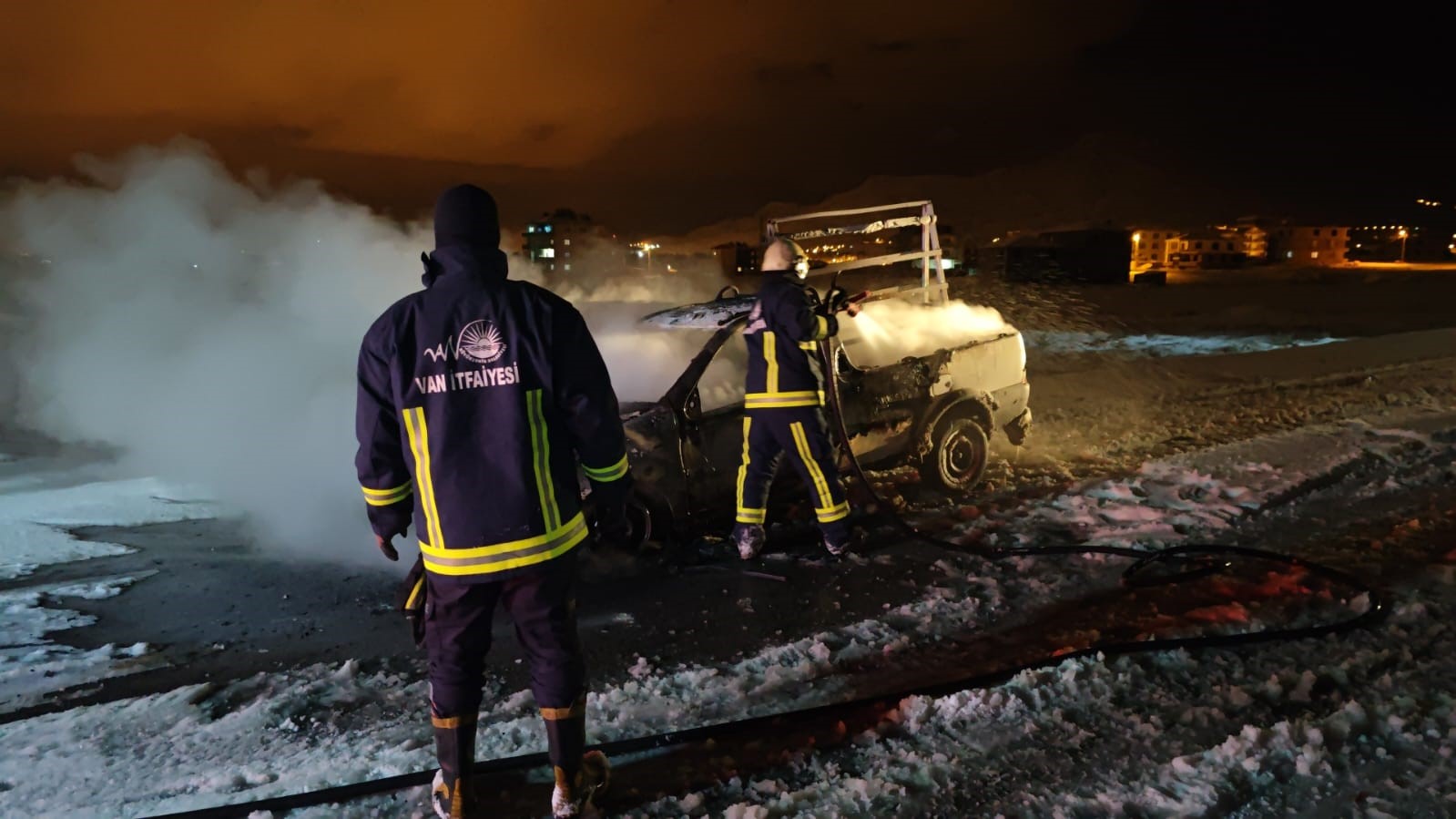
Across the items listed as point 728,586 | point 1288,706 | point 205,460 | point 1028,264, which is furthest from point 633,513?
point 1028,264

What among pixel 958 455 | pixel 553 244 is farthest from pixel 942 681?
pixel 553 244

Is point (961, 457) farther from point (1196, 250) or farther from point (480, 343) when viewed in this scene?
point (1196, 250)

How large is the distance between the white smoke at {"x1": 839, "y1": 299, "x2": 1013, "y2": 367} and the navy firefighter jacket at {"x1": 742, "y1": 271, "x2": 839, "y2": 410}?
1.09m

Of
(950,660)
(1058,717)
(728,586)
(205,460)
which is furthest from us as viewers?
(205,460)

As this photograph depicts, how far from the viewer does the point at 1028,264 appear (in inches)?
1313

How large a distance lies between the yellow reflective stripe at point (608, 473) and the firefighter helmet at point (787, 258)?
2895mm

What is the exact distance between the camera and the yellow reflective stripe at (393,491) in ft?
9.48

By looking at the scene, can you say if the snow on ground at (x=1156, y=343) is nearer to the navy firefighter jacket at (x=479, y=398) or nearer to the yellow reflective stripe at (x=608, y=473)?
the yellow reflective stripe at (x=608, y=473)

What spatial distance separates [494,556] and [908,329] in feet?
16.2

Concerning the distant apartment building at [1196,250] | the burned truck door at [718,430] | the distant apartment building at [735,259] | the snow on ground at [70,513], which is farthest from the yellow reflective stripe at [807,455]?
the distant apartment building at [1196,250]

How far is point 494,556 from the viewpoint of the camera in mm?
2730

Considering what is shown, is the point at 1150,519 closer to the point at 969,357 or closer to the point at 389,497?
the point at 969,357

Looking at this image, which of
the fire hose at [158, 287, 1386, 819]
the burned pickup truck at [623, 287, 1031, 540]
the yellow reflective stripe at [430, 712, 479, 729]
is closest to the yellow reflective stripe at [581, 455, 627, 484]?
the yellow reflective stripe at [430, 712, 479, 729]

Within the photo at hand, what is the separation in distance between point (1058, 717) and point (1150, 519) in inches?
122
